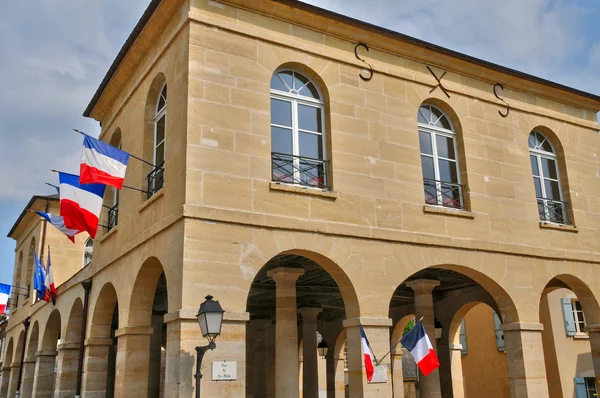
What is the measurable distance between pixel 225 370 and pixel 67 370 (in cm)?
707

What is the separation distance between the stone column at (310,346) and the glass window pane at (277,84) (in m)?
7.37

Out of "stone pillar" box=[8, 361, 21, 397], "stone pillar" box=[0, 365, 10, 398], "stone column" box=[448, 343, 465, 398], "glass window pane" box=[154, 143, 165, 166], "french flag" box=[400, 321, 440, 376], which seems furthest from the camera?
"stone pillar" box=[0, 365, 10, 398]

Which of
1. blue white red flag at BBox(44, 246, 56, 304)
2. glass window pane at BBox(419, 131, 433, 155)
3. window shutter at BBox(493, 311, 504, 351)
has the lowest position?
window shutter at BBox(493, 311, 504, 351)

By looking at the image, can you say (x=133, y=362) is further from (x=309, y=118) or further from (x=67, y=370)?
(x=309, y=118)

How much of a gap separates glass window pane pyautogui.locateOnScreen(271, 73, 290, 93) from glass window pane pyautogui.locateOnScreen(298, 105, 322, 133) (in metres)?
0.39

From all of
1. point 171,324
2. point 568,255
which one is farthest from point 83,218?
point 568,255

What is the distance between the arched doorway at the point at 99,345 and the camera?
1204cm

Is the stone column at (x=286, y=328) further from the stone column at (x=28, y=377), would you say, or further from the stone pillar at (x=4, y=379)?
Answer: the stone pillar at (x=4, y=379)

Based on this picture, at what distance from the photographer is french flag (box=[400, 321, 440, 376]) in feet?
32.2

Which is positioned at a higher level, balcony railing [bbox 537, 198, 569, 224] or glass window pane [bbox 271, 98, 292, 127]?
glass window pane [bbox 271, 98, 292, 127]

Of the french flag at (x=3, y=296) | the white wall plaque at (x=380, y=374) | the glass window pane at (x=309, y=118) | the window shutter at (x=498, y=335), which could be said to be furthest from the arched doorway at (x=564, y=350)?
the french flag at (x=3, y=296)

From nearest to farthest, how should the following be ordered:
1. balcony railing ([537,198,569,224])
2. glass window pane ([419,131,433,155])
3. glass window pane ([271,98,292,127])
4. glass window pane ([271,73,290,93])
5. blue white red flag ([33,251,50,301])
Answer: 1. glass window pane ([271,98,292,127])
2. glass window pane ([271,73,290,93])
3. glass window pane ([419,131,433,155])
4. balcony railing ([537,198,569,224])
5. blue white red flag ([33,251,50,301])

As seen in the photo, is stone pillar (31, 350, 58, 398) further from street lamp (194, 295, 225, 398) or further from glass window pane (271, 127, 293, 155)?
street lamp (194, 295, 225, 398)

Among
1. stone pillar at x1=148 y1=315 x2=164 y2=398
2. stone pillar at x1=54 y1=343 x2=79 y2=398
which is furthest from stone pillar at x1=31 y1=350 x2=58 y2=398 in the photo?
stone pillar at x1=54 y1=343 x2=79 y2=398
